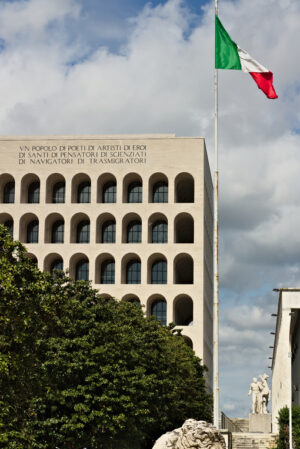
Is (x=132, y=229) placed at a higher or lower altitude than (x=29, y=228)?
lower

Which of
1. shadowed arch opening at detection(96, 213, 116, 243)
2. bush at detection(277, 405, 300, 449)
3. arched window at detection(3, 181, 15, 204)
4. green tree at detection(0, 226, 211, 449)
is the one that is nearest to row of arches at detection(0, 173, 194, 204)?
arched window at detection(3, 181, 15, 204)

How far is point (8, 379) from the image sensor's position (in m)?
29.2

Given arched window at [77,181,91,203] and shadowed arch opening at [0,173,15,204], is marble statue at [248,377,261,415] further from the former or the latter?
shadowed arch opening at [0,173,15,204]

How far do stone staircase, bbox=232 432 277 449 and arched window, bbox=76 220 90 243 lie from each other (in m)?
25.1

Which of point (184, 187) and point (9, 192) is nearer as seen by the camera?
point (9, 192)

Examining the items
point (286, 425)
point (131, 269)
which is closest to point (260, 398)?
point (131, 269)

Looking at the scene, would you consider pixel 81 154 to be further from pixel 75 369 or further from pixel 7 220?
pixel 75 369

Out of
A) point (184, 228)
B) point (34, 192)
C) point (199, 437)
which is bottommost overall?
point (199, 437)

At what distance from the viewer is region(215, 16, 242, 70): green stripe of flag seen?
35.0 m

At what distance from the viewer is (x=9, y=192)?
87625mm

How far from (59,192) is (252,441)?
32101 mm

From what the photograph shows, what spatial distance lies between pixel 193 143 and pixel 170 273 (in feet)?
43.9

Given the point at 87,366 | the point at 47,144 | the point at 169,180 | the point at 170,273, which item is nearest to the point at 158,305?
the point at 170,273

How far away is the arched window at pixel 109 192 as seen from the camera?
85.4 m
